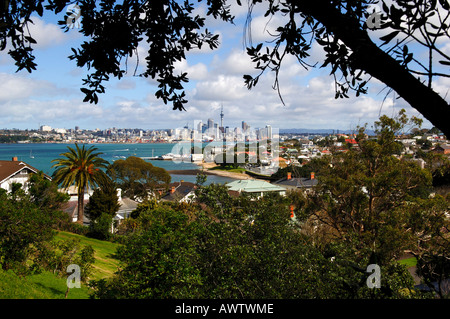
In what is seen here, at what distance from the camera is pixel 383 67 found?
4.94ft

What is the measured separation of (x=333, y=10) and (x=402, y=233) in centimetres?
1256

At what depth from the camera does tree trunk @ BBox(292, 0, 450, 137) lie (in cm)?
142

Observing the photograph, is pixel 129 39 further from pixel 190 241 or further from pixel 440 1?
pixel 190 241

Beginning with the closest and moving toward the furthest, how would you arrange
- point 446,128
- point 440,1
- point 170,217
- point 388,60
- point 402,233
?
1. point 446,128
2. point 388,60
3. point 440,1
4. point 170,217
5. point 402,233

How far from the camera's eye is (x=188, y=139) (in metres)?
117

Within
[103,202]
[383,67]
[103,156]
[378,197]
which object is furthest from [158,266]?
[103,156]

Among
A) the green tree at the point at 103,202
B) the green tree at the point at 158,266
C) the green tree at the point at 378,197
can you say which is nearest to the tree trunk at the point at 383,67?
the green tree at the point at 158,266

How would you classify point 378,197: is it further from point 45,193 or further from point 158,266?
point 45,193

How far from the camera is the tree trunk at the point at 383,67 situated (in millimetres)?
1415

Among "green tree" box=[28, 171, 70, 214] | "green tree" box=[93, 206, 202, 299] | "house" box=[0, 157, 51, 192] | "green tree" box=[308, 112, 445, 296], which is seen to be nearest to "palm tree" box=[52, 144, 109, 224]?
"green tree" box=[28, 171, 70, 214]

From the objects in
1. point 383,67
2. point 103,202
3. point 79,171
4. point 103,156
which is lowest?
point 103,202
